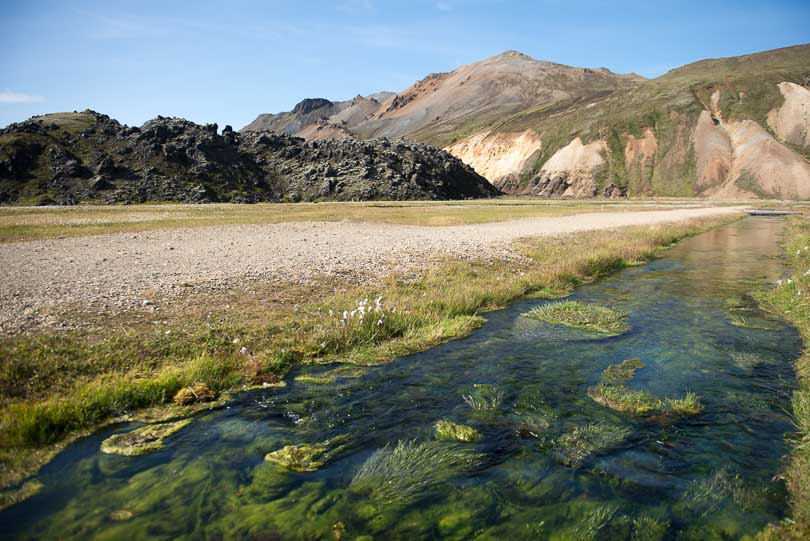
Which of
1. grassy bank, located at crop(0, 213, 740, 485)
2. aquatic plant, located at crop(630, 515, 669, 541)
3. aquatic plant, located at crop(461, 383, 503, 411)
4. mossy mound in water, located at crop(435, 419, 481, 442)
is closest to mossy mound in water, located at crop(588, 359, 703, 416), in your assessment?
aquatic plant, located at crop(461, 383, 503, 411)

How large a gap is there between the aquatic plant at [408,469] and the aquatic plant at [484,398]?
67.2 inches

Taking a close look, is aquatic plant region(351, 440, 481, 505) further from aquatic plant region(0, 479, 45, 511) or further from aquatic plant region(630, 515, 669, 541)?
aquatic plant region(0, 479, 45, 511)

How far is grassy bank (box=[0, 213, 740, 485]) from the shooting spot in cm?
859

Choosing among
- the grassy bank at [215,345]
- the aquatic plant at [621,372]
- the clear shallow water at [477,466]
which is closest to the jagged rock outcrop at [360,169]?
the grassy bank at [215,345]

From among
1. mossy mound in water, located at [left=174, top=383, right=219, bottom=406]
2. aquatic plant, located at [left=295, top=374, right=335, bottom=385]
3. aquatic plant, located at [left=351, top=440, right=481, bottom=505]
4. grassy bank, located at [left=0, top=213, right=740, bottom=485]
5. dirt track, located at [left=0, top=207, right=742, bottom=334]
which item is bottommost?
aquatic plant, located at [left=351, top=440, right=481, bottom=505]

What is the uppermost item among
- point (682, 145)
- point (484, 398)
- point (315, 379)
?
point (682, 145)

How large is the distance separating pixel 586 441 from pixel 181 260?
18857 millimetres

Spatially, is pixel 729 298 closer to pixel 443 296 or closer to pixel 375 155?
pixel 443 296

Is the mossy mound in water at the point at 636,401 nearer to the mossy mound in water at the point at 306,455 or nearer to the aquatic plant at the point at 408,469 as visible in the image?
the aquatic plant at the point at 408,469

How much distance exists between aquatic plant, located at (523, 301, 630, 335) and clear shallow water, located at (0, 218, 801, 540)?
2.22 meters

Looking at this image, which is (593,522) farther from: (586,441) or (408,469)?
(408,469)

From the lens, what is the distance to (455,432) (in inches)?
336

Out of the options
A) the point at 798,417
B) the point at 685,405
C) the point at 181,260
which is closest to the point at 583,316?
the point at 685,405

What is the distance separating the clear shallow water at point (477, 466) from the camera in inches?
244
